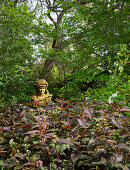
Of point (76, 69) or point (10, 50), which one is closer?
point (10, 50)

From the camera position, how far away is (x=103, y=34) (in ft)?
18.0

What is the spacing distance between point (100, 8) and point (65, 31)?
191 centimetres

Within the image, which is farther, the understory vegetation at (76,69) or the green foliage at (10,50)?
the green foliage at (10,50)

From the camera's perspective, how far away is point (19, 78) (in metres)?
5.72

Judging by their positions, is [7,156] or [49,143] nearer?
[49,143]

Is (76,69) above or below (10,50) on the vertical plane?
below

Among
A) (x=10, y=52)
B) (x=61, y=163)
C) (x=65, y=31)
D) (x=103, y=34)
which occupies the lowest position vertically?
(x=61, y=163)

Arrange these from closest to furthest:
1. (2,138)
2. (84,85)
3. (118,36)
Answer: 1. (2,138)
2. (118,36)
3. (84,85)

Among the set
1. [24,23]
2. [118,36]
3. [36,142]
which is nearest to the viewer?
[36,142]

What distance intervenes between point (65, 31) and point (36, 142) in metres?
6.28

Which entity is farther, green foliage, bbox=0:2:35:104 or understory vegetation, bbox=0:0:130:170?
green foliage, bbox=0:2:35:104

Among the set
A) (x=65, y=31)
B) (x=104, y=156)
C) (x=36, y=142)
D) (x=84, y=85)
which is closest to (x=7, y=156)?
(x=36, y=142)

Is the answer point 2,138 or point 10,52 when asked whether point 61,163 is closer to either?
point 2,138

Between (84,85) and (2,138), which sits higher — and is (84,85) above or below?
above
